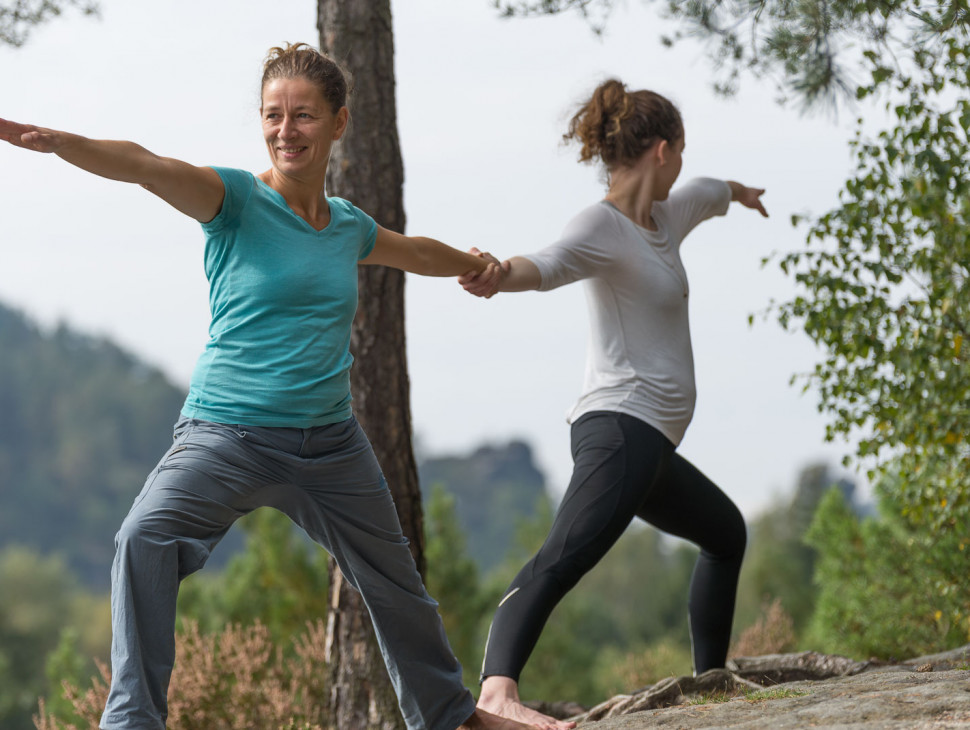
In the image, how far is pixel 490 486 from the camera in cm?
10994

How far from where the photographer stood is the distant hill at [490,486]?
103438 millimetres

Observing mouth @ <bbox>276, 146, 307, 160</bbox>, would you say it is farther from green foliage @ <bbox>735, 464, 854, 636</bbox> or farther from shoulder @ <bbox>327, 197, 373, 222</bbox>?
green foliage @ <bbox>735, 464, 854, 636</bbox>

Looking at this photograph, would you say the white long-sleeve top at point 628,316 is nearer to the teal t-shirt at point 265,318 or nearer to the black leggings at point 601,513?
the black leggings at point 601,513

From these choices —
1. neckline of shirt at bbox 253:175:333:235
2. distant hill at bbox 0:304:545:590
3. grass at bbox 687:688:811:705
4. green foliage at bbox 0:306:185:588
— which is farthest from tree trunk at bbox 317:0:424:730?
green foliage at bbox 0:306:185:588

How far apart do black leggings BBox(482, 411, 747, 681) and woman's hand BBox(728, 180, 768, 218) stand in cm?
139

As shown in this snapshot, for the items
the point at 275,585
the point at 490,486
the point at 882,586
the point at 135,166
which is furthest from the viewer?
the point at 490,486

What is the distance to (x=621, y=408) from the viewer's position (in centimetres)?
364

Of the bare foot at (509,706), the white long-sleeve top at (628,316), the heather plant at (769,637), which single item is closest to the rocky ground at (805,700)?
the bare foot at (509,706)

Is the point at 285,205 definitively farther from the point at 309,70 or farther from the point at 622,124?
the point at 622,124

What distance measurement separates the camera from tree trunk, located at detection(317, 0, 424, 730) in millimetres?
4727

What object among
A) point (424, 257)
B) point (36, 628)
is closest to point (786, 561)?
point (36, 628)

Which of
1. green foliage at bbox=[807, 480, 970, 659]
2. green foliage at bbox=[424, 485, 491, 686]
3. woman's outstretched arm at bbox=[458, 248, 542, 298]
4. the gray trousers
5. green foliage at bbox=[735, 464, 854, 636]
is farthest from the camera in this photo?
green foliage at bbox=[735, 464, 854, 636]

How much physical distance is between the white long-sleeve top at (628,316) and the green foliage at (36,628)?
6599 mm

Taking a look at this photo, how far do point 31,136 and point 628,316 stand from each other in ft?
6.47
